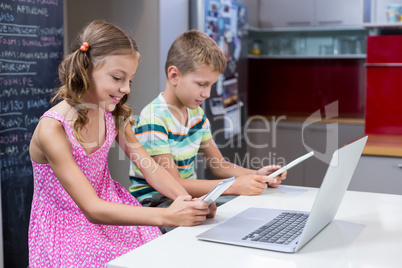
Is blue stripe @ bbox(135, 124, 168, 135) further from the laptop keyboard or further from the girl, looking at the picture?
the laptop keyboard

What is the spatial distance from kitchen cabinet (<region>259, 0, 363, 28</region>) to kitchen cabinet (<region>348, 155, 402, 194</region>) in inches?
63.3

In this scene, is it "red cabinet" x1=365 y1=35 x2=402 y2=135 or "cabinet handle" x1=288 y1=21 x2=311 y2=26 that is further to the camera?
"cabinet handle" x1=288 y1=21 x2=311 y2=26

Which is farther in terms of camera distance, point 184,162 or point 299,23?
point 299,23

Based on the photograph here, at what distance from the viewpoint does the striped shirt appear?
6.33 ft

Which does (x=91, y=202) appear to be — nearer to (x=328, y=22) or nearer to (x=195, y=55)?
(x=195, y=55)

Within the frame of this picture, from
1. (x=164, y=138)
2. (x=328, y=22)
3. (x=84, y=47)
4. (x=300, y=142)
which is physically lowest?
(x=300, y=142)

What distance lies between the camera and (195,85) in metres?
2.00

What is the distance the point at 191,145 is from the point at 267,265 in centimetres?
111

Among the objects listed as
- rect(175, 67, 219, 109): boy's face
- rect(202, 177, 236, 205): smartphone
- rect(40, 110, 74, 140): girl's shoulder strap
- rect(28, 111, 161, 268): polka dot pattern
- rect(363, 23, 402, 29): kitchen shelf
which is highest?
rect(363, 23, 402, 29): kitchen shelf

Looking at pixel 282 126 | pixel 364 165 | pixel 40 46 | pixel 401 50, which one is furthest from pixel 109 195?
pixel 282 126

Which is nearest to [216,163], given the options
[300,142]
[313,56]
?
[300,142]

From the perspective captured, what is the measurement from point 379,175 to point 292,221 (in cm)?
167

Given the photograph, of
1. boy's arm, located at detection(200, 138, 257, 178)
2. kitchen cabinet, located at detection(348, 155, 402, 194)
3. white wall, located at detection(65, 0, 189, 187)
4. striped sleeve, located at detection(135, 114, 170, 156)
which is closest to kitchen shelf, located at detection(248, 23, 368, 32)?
white wall, located at detection(65, 0, 189, 187)

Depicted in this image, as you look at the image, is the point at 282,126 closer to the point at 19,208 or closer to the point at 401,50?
the point at 401,50
